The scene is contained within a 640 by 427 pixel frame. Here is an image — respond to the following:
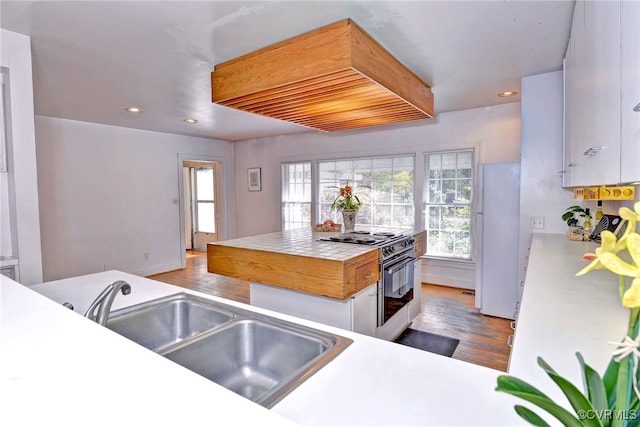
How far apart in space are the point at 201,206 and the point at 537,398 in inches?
318

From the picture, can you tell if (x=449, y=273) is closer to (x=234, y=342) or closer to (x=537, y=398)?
(x=234, y=342)

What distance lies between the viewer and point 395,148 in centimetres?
482

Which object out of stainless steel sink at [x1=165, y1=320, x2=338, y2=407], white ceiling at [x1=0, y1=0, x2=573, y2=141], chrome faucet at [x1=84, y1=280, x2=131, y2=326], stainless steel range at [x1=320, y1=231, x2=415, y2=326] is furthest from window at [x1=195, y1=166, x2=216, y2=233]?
stainless steel sink at [x1=165, y1=320, x2=338, y2=407]

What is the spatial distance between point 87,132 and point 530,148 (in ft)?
17.5

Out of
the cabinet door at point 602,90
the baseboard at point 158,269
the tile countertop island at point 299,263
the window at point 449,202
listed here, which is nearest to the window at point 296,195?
the baseboard at point 158,269

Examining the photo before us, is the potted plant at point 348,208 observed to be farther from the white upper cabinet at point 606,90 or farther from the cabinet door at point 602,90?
the cabinet door at point 602,90

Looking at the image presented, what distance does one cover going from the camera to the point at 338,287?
2008 millimetres

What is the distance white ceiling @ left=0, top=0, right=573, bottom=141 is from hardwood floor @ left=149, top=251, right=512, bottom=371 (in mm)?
2307

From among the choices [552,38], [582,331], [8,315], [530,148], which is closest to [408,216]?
[530,148]

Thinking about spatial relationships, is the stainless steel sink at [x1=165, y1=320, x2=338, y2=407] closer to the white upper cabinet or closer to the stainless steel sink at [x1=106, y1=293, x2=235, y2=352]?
the stainless steel sink at [x1=106, y1=293, x2=235, y2=352]

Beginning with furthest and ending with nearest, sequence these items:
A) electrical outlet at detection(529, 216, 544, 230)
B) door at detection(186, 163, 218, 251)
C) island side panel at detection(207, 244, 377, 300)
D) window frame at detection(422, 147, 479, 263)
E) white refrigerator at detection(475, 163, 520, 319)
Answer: door at detection(186, 163, 218, 251) < window frame at detection(422, 147, 479, 263) < white refrigerator at detection(475, 163, 520, 319) < electrical outlet at detection(529, 216, 544, 230) < island side panel at detection(207, 244, 377, 300)

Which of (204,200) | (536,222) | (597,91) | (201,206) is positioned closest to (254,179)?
(204,200)

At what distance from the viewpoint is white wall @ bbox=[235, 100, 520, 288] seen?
4.10m

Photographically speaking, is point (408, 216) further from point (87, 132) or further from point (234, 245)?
point (87, 132)
